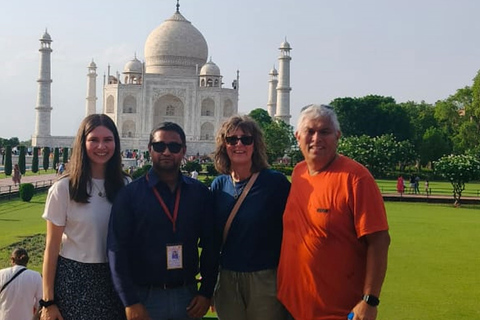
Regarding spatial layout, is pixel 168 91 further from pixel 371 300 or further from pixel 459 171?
pixel 371 300

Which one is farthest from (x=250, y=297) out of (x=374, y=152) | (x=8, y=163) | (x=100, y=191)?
(x=8, y=163)

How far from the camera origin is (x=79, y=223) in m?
2.90

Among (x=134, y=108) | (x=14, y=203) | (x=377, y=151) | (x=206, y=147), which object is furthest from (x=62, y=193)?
(x=134, y=108)

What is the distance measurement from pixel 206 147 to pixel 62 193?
35.7 m

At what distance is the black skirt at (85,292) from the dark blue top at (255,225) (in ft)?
1.88

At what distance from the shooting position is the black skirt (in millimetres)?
2889

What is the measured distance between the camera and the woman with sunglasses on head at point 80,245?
288 centimetres

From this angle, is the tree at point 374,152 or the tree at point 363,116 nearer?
the tree at point 374,152

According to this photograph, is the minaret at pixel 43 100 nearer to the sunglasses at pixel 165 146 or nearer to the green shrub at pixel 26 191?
the green shrub at pixel 26 191

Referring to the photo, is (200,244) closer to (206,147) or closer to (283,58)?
(206,147)

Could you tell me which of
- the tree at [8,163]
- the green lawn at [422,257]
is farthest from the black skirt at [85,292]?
the tree at [8,163]

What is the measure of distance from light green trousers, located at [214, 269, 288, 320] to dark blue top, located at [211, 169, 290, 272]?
41mm

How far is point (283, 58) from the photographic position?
44000mm

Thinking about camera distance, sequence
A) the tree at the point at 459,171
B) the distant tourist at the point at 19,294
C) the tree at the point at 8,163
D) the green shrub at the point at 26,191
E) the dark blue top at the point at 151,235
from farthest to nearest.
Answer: the tree at the point at 8,163 < the tree at the point at 459,171 < the green shrub at the point at 26,191 < the distant tourist at the point at 19,294 < the dark blue top at the point at 151,235
